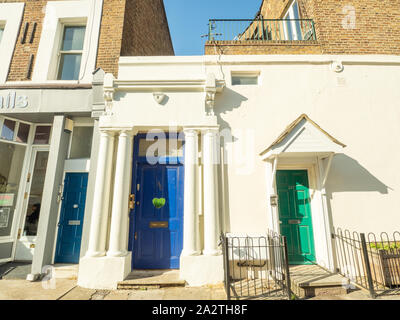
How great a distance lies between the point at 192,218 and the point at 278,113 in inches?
145

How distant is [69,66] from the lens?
6.47 meters

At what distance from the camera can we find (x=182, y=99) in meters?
5.58

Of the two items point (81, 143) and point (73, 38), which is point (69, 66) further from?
point (81, 143)

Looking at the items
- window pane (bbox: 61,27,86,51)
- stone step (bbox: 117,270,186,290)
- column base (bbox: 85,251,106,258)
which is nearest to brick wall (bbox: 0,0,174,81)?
window pane (bbox: 61,27,86,51)

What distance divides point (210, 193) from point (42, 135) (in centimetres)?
557

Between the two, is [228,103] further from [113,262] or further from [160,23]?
[160,23]

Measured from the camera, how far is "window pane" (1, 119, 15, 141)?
6008 millimetres

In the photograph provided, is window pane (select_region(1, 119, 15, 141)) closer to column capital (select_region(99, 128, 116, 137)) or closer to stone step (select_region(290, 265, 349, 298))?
column capital (select_region(99, 128, 116, 137))

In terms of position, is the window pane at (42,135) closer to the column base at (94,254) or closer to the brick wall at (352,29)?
the column base at (94,254)

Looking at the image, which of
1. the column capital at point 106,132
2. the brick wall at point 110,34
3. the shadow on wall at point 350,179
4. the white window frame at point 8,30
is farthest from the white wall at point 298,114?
the white window frame at point 8,30

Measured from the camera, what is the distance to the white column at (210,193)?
15.7 feet

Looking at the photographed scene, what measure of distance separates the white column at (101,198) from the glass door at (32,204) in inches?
98.1

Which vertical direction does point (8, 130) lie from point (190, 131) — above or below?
above

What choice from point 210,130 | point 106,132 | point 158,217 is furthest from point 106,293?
point 210,130
